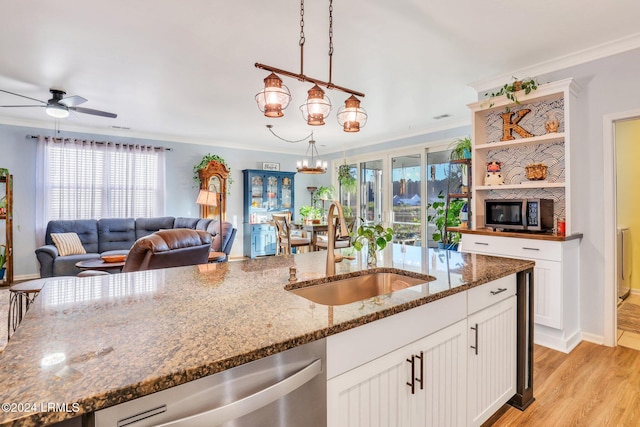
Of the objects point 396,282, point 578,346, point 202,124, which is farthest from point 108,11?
point 578,346

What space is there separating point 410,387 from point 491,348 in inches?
28.4

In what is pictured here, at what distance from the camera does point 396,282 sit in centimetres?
183

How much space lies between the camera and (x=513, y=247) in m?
3.11

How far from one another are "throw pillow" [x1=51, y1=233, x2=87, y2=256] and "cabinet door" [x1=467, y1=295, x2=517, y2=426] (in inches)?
218

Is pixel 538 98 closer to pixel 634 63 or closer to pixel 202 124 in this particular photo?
pixel 634 63

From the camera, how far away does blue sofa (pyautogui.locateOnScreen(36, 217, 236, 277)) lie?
4590mm

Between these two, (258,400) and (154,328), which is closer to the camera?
(258,400)

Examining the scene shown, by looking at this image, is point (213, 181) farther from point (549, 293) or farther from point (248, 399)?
point (248, 399)

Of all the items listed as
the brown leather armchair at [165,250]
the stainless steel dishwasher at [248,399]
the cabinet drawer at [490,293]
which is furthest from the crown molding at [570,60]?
the stainless steel dishwasher at [248,399]

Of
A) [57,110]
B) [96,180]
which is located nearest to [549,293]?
[57,110]

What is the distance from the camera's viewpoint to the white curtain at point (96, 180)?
5359mm

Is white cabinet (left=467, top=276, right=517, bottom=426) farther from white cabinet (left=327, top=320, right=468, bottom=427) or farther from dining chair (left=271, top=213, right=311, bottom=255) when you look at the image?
dining chair (left=271, top=213, right=311, bottom=255)

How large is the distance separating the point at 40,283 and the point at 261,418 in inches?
111

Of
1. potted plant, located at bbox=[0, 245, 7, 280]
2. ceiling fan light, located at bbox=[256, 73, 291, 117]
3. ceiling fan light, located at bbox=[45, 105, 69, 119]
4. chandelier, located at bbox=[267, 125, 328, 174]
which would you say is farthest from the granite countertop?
potted plant, located at bbox=[0, 245, 7, 280]
